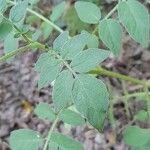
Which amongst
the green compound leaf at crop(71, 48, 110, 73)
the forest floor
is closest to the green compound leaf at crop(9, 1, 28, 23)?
the green compound leaf at crop(71, 48, 110, 73)

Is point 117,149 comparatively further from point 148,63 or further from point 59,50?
point 59,50

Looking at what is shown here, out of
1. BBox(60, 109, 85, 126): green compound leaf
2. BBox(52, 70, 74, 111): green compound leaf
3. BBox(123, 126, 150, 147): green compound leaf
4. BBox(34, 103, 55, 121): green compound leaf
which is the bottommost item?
BBox(123, 126, 150, 147): green compound leaf

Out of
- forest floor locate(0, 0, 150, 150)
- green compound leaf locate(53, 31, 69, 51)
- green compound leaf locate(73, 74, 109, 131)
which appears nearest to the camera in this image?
green compound leaf locate(73, 74, 109, 131)

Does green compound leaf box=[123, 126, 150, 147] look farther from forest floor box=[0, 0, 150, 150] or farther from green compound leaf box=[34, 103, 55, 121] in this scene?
forest floor box=[0, 0, 150, 150]

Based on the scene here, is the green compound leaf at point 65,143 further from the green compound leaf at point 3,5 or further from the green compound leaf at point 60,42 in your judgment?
the green compound leaf at point 3,5

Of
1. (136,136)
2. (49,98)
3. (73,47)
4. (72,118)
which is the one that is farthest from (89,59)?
→ (49,98)

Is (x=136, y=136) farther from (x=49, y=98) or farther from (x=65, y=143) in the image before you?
(x=49, y=98)
